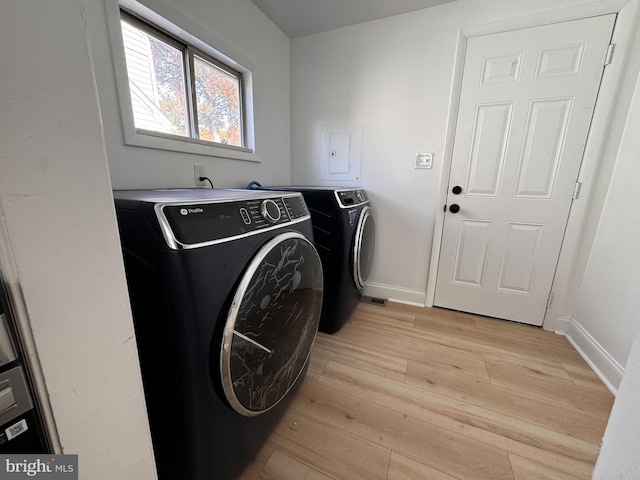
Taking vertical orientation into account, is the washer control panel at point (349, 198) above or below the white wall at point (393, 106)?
below

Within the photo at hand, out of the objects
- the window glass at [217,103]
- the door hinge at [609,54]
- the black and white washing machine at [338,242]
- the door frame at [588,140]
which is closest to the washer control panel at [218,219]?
the black and white washing machine at [338,242]

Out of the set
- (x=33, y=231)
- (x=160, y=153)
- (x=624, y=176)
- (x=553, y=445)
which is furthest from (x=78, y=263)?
(x=624, y=176)

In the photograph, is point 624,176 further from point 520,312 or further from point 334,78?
point 334,78

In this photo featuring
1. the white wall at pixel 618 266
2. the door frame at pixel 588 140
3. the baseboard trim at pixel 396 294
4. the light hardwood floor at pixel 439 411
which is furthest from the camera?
the baseboard trim at pixel 396 294

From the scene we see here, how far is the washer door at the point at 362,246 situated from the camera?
1645 millimetres

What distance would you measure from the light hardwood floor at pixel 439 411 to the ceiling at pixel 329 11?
7.49 ft

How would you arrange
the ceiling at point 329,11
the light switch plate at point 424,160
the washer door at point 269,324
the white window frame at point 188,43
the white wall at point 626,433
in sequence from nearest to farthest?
the white wall at point 626,433
the washer door at point 269,324
the white window frame at point 188,43
the ceiling at point 329,11
the light switch plate at point 424,160

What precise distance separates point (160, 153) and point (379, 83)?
167cm

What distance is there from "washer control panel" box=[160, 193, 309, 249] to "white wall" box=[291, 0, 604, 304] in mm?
1481

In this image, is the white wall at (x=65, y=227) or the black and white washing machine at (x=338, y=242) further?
the black and white washing machine at (x=338, y=242)

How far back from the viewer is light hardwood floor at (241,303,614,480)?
0.94 meters

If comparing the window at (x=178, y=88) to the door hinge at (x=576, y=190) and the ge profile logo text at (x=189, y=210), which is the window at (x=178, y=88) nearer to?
the ge profile logo text at (x=189, y=210)

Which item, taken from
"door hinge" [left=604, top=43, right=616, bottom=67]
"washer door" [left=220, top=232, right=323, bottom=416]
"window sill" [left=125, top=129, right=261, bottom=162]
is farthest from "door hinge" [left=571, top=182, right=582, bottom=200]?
"window sill" [left=125, top=129, right=261, bottom=162]
